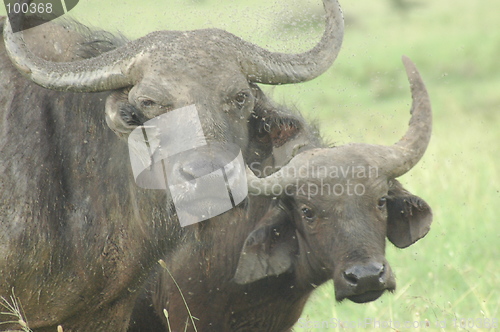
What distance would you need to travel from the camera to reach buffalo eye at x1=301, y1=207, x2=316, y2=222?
18.1 ft

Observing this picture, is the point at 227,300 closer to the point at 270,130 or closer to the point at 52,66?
the point at 270,130

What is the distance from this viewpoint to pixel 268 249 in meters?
5.73

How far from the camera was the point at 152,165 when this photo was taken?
4832 mm

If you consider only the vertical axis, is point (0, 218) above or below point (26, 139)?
below

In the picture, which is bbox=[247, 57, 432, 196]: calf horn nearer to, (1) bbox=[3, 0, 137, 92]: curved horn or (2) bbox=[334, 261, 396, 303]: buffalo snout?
(2) bbox=[334, 261, 396, 303]: buffalo snout

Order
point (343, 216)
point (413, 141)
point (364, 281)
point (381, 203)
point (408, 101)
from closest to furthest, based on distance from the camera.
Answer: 1. point (364, 281)
2. point (343, 216)
3. point (381, 203)
4. point (413, 141)
5. point (408, 101)

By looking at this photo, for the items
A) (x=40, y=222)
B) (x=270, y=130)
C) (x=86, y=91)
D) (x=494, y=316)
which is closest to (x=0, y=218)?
(x=40, y=222)

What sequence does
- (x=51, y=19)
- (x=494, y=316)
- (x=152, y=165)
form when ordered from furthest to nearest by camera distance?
(x=494, y=316), (x=51, y=19), (x=152, y=165)

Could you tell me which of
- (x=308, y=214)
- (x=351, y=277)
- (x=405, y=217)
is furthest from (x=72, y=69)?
(x=405, y=217)

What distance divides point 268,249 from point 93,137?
4.76 feet

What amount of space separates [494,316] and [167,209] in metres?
3.10

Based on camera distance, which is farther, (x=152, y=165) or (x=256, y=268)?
(x=256, y=268)

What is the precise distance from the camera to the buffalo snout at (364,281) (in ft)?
16.7

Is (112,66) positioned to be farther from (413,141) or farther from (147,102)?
(413,141)
